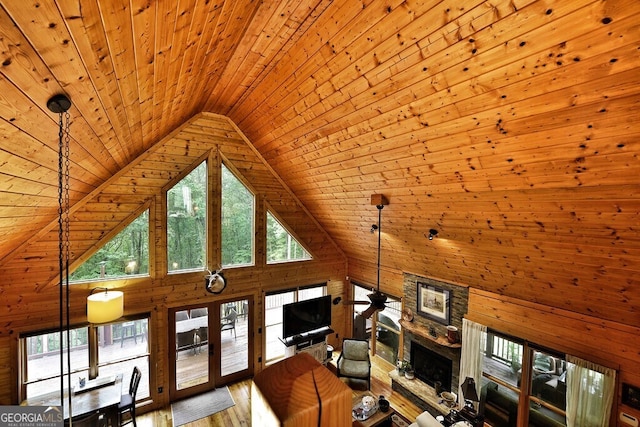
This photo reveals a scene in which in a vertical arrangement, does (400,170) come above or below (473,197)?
above

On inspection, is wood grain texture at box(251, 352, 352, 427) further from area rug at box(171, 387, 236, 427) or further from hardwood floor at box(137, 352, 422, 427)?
area rug at box(171, 387, 236, 427)

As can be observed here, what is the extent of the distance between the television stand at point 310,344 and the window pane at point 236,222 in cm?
188

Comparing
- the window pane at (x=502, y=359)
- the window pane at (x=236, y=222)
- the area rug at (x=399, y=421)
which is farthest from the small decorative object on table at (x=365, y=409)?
the window pane at (x=236, y=222)

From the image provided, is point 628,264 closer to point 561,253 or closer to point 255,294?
point 561,253

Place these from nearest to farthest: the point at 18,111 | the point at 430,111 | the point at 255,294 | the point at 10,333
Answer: the point at 18,111
the point at 430,111
the point at 10,333
the point at 255,294

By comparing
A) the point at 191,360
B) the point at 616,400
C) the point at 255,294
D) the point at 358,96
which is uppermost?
the point at 358,96

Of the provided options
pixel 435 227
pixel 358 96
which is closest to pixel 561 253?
pixel 435 227

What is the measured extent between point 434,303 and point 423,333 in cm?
62

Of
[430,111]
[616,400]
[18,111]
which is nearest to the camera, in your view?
[18,111]

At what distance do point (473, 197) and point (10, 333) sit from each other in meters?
6.58

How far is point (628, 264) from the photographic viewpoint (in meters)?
3.09

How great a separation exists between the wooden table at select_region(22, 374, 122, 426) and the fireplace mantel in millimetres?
4927

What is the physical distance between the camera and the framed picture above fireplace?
5.50m

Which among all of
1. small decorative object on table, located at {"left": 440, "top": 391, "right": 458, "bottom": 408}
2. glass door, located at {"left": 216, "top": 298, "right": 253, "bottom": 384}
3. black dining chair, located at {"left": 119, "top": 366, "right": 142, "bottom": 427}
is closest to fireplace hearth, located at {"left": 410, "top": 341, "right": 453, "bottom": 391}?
small decorative object on table, located at {"left": 440, "top": 391, "right": 458, "bottom": 408}
